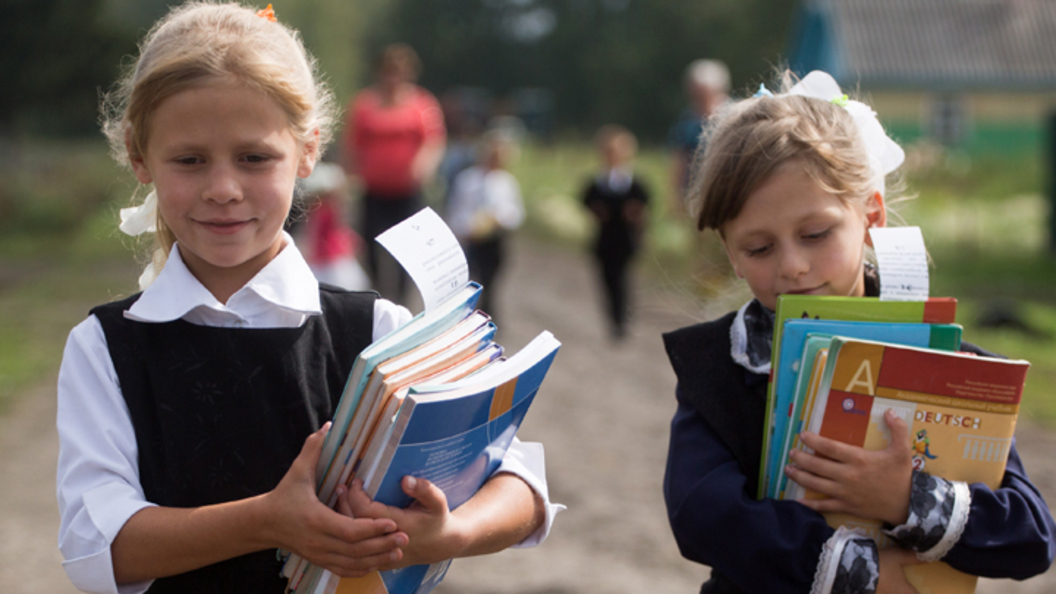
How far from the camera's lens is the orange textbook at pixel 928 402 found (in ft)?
4.80

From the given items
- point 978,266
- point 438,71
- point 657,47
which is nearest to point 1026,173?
point 978,266

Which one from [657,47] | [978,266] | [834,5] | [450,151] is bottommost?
[978,266]

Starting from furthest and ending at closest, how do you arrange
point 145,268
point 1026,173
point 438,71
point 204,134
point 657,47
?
1. point 438,71
2. point 657,47
3. point 1026,173
4. point 145,268
5. point 204,134

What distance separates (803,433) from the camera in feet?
5.01

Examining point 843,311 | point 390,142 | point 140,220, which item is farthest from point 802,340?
point 390,142

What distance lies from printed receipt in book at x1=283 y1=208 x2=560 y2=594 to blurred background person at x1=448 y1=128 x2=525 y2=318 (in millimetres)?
6620

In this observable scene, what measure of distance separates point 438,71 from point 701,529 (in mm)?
73156

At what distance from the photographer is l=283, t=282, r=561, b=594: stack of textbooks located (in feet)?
4.21

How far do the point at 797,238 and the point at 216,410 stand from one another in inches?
41.3

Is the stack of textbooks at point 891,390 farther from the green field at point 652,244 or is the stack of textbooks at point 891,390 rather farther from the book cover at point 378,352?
the green field at point 652,244

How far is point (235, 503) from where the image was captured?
139 centimetres

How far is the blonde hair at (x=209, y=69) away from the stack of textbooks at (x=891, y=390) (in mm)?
899

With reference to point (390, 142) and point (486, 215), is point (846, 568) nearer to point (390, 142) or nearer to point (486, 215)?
point (390, 142)

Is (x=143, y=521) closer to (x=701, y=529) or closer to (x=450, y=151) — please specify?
(x=701, y=529)
